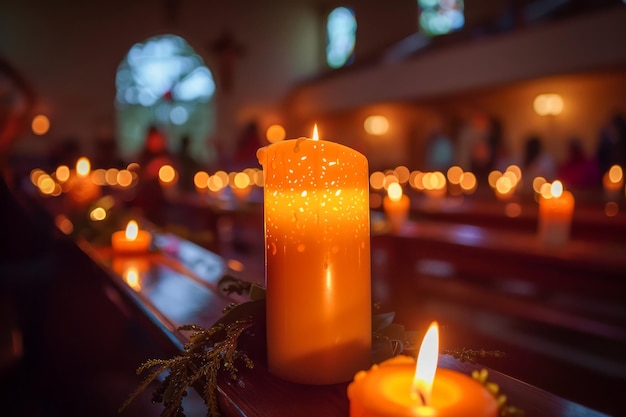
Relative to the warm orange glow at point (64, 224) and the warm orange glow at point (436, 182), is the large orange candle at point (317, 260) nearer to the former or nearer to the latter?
the warm orange glow at point (64, 224)

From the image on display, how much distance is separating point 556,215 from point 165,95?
13.7 metres

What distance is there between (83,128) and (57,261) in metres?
11.3

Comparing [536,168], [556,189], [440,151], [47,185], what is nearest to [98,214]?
[556,189]

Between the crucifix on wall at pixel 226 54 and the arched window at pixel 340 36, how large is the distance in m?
3.13

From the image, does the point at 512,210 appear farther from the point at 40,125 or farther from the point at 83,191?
the point at 40,125

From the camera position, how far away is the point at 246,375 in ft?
2.57

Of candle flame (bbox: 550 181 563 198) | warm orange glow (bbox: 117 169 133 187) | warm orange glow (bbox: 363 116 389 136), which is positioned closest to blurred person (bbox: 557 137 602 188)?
candle flame (bbox: 550 181 563 198)

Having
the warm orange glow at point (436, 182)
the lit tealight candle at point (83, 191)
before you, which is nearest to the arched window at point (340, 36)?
the warm orange glow at point (436, 182)

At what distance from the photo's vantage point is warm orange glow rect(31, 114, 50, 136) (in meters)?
13.0

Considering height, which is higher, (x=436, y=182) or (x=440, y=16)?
(x=440, y=16)

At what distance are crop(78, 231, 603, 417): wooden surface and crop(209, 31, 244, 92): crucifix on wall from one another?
1391cm

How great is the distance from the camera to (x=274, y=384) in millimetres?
753

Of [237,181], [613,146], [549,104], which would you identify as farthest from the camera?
[549,104]

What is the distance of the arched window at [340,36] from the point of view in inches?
661
